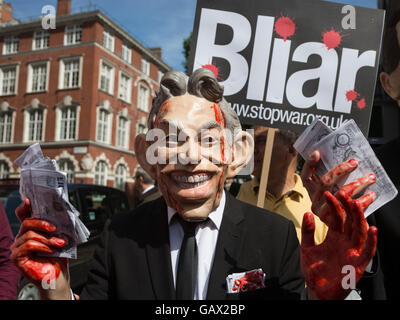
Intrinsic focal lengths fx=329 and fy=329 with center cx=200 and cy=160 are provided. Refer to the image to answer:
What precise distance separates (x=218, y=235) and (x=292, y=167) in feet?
4.12

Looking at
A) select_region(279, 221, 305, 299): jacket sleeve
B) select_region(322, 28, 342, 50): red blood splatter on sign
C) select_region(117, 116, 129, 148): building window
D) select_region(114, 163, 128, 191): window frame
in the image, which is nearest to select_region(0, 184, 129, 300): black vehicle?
select_region(279, 221, 305, 299): jacket sleeve

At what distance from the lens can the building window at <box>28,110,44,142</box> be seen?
22062 millimetres

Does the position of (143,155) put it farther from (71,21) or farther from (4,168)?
(4,168)

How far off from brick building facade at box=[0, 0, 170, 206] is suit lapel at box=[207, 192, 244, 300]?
19.9 meters

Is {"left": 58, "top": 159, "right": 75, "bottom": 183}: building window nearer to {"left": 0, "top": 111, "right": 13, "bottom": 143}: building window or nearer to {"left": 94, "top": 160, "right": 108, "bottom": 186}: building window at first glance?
{"left": 94, "top": 160, "right": 108, "bottom": 186}: building window

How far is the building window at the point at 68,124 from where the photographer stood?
21344 mm

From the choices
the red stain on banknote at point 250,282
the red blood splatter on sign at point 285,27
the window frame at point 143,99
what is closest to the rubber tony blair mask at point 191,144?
the red stain on banknote at point 250,282

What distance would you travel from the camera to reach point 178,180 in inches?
61.2

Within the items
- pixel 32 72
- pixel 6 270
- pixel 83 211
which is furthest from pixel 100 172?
pixel 6 270

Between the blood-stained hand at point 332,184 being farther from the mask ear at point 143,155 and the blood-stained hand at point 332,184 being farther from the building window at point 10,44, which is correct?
the building window at point 10,44

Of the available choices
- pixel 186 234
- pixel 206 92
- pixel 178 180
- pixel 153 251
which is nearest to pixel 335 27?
pixel 206 92

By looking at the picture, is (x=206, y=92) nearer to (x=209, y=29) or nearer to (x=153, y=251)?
(x=153, y=251)

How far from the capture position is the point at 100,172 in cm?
2166

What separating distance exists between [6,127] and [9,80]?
3204 millimetres
